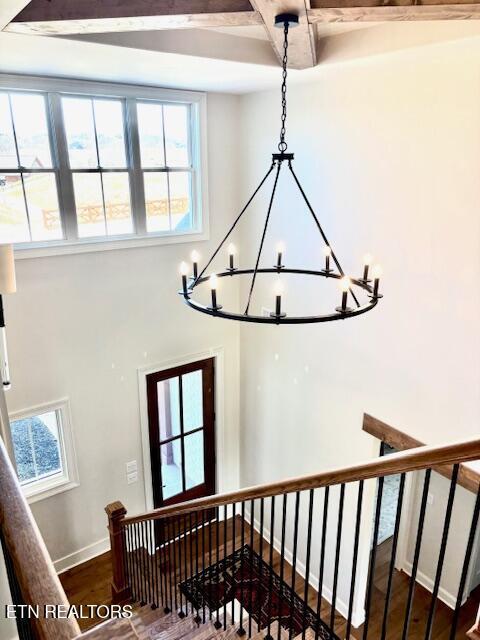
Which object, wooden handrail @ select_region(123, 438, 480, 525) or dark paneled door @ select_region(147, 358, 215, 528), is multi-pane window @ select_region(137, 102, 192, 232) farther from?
wooden handrail @ select_region(123, 438, 480, 525)

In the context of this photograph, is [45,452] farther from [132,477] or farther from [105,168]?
[105,168]

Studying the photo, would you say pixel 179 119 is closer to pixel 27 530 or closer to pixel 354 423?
pixel 354 423

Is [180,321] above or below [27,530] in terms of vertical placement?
below

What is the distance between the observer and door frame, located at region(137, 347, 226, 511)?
5.11m

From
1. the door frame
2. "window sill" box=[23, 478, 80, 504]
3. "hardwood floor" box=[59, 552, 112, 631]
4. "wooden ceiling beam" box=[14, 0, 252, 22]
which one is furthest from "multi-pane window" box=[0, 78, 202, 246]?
"hardwood floor" box=[59, 552, 112, 631]

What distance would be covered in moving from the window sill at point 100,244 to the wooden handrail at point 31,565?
340 centimetres

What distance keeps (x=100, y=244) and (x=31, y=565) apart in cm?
394

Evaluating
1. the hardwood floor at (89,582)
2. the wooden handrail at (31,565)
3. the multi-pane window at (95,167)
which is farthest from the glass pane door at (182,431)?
the wooden handrail at (31,565)

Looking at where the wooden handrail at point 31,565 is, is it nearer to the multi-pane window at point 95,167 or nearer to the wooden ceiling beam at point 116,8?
the wooden ceiling beam at point 116,8

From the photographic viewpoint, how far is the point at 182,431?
5570 mm

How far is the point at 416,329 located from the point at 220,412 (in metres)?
2.93

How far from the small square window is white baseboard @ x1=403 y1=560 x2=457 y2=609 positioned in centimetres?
394

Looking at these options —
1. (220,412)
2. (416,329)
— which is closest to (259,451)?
(220,412)

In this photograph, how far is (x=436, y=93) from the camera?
127 inches
